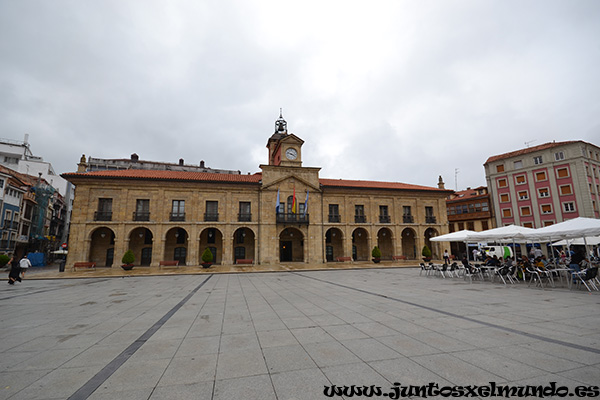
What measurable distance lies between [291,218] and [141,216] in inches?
566

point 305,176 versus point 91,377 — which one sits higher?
point 305,176

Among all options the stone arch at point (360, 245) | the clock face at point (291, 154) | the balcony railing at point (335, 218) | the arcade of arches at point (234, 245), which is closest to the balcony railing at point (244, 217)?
the arcade of arches at point (234, 245)

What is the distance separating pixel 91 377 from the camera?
11.2 feet

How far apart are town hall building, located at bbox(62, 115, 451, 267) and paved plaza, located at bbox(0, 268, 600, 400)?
1947 centimetres

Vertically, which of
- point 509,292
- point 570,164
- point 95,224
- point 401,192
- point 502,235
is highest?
point 570,164

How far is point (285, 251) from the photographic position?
102 feet

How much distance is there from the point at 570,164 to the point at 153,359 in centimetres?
4472

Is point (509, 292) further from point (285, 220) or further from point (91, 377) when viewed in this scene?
point (285, 220)

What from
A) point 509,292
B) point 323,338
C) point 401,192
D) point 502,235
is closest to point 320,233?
point 401,192

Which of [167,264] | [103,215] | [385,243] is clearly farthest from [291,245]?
[103,215]

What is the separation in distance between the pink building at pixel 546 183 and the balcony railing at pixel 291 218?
92.5 ft

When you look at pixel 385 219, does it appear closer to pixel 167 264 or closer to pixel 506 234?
pixel 506 234

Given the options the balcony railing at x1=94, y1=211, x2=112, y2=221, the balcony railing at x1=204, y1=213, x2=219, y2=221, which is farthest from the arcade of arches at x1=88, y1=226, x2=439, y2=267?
the balcony railing at x1=204, y1=213, x2=219, y2=221

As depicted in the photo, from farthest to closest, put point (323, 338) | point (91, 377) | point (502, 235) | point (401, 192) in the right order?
point (401, 192)
point (502, 235)
point (323, 338)
point (91, 377)
